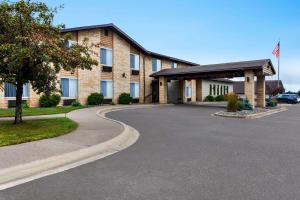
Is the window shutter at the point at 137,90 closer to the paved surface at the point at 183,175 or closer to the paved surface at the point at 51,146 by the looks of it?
the paved surface at the point at 51,146

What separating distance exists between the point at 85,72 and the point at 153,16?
787cm

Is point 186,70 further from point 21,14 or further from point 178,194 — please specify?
point 178,194

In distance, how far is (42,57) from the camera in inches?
335

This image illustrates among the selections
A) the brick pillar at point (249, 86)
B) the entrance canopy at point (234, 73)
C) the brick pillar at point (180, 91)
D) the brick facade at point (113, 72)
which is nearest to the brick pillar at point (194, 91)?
the brick pillar at point (180, 91)

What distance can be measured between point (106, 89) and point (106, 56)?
3.24m

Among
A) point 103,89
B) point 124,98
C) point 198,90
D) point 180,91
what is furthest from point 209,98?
point 103,89

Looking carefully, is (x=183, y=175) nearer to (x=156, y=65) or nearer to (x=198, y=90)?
(x=156, y=65)

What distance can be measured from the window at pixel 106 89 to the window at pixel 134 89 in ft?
10.3

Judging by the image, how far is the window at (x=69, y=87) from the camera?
22328 millimetres

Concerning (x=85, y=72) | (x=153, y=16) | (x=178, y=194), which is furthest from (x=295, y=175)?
(x=85, y=72)

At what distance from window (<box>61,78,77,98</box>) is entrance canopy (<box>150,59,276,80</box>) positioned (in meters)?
9.80

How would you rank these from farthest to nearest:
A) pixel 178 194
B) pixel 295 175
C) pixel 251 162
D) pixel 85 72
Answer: pixel 85 72
pixel 251 162
pixel 295 175
pixel 178 194

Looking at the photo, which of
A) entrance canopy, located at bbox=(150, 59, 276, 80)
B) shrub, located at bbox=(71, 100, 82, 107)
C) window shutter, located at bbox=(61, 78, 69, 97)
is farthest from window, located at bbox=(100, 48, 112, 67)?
entrance canopy, located at bbox=(150, 59, 276, 80)

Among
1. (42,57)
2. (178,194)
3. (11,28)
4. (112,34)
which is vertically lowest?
(178,194)
